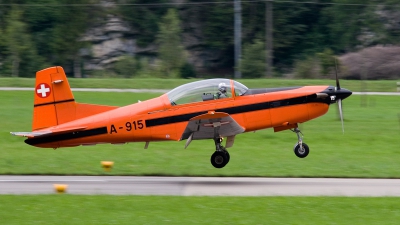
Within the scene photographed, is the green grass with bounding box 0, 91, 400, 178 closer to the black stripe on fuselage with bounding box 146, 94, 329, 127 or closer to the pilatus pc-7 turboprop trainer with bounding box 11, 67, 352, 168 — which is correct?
the pilatus pc-7 turboprop trainer with bounding box 11, 67, 352, 168

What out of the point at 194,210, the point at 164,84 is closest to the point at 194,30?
the point at 164,84

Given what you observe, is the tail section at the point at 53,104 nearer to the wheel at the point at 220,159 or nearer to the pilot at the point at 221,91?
the pilot at the point at 221,91

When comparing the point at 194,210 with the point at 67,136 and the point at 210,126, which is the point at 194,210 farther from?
the point at 67,136

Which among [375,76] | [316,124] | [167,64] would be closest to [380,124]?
[316,124]

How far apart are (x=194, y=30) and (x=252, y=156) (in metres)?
43.4

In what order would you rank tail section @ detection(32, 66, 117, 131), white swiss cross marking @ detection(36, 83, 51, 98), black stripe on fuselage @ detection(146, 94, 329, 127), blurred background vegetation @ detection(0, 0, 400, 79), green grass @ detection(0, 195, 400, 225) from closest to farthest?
green grass @ detection(0, 195, 400, 225) → black stripe on fuselage @ detection(146, 94, 329, 127) → tail section @ detection(32, 66, 117, 131) → white swiss cross marking @ detection(36, 83, 51, 98) → blurred background vegetation @ detection(0, 0, 400, 79)

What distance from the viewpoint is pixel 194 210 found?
1222cm

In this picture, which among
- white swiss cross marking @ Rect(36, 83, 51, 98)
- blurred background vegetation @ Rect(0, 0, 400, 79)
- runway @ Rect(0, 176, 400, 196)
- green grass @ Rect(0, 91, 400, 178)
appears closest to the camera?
runway @ Rect(0, 176, 400, 196)

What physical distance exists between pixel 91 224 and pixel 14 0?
55.6m

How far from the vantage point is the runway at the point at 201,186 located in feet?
48.2

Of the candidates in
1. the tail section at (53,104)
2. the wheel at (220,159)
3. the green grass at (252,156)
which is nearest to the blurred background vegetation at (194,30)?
the green grass at (252,156)

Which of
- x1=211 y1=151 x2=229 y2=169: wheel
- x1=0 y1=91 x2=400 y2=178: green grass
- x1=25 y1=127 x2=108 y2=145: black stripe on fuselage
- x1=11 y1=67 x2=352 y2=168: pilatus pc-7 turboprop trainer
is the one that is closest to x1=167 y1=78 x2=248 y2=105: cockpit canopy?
x1=11 y1=67 x2=352 y2=168: pilatus pc-7 turboprop trainer

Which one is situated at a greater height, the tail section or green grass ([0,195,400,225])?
the tail section

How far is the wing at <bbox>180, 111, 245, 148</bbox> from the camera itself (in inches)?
622
